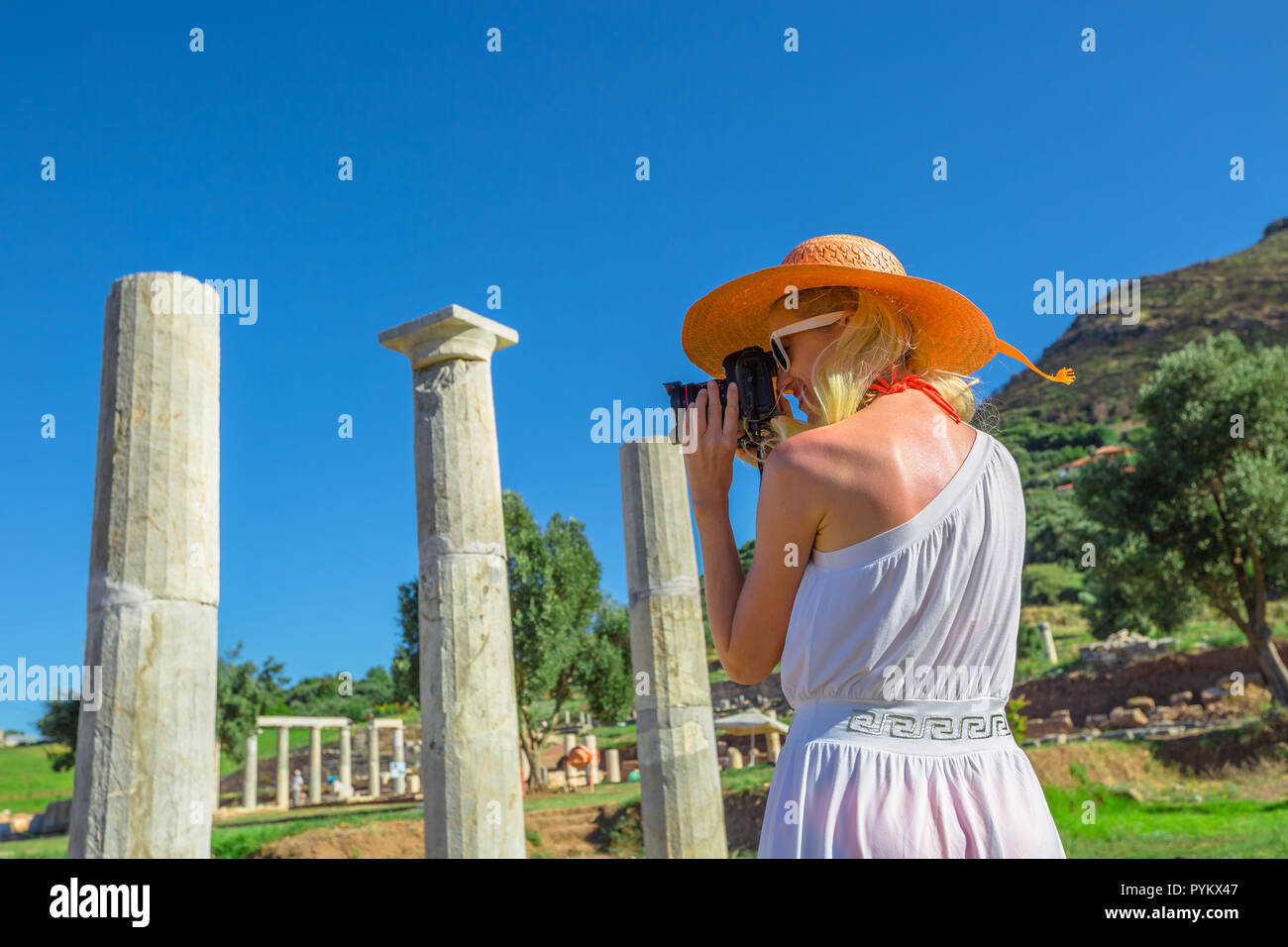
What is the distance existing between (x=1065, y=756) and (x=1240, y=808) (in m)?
3.51

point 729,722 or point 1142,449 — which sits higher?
point 1142,449

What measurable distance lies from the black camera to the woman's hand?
16mm

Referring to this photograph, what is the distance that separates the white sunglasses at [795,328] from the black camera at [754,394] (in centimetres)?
2

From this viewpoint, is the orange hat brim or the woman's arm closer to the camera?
the woman's arm

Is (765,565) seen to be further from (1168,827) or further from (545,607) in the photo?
(545,607)

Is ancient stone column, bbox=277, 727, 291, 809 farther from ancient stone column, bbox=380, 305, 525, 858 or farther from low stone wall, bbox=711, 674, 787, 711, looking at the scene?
ancient stone column, bbox=380, 305, 525, 858

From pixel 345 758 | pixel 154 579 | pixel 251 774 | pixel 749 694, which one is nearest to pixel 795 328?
pixel 154 579

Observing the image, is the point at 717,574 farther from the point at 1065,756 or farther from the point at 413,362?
the point at 1065,756

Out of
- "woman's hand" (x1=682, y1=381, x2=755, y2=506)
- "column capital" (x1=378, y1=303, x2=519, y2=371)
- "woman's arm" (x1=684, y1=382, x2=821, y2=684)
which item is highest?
"column capital" (x1=378, y1=303, x2=519, y2=371)

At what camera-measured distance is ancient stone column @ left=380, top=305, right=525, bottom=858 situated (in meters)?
8.45

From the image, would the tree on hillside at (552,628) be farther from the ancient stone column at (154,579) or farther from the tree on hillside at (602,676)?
the ancient stone column at (154,579)

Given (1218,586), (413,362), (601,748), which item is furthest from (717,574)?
(601,748)

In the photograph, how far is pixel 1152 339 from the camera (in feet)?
341

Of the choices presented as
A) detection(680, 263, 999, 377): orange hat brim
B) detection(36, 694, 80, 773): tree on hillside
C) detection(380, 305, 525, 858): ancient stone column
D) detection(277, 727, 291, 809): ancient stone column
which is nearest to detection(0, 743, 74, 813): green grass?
detection(36, 694, 80, 773): tree on hillside
